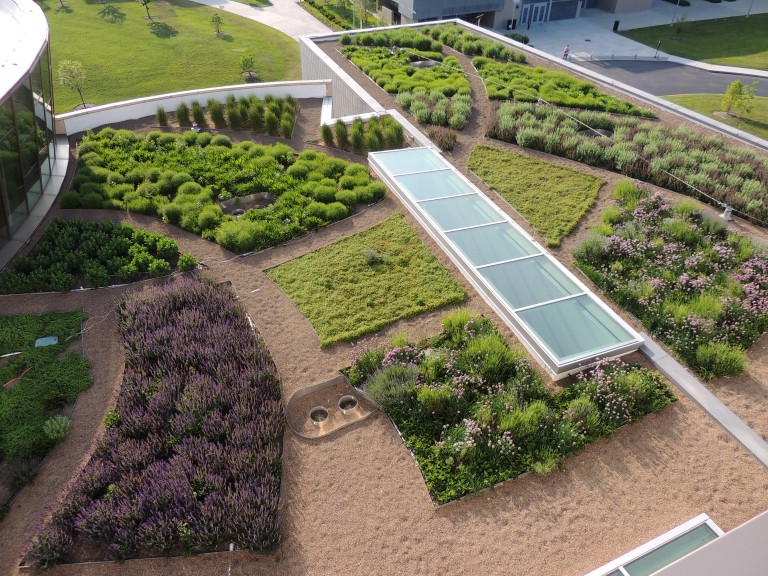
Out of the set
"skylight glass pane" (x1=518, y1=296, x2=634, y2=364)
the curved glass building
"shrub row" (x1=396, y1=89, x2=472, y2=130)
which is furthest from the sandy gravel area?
"shrub row" (x1=396, y1=89, x2=472, y2=130)

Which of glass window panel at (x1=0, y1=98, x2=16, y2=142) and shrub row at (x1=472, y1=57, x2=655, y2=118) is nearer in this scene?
glass window panel at (x1=0, y1=98, x2=16, y2=142)

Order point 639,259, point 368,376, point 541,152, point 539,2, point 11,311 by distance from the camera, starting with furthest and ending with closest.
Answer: point 539,2 → point 541,152 → point 639,259 → point 11,311 → point 368,376

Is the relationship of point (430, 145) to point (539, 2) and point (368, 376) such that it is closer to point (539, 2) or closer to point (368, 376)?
point (368, 376)

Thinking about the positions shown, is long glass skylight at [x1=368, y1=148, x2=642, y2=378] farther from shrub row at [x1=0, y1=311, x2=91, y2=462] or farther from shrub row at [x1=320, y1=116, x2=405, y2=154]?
shrub row at [x1=0, y1=311, x2=91, y2=462]

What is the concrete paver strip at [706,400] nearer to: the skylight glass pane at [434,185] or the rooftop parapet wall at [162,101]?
the skylight glass pane at [434,185]

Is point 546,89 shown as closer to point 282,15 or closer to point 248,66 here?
point 248,66

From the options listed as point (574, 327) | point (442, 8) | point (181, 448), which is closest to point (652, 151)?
point (574, 327)

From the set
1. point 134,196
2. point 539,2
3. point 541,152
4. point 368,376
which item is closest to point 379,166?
point 541,152
